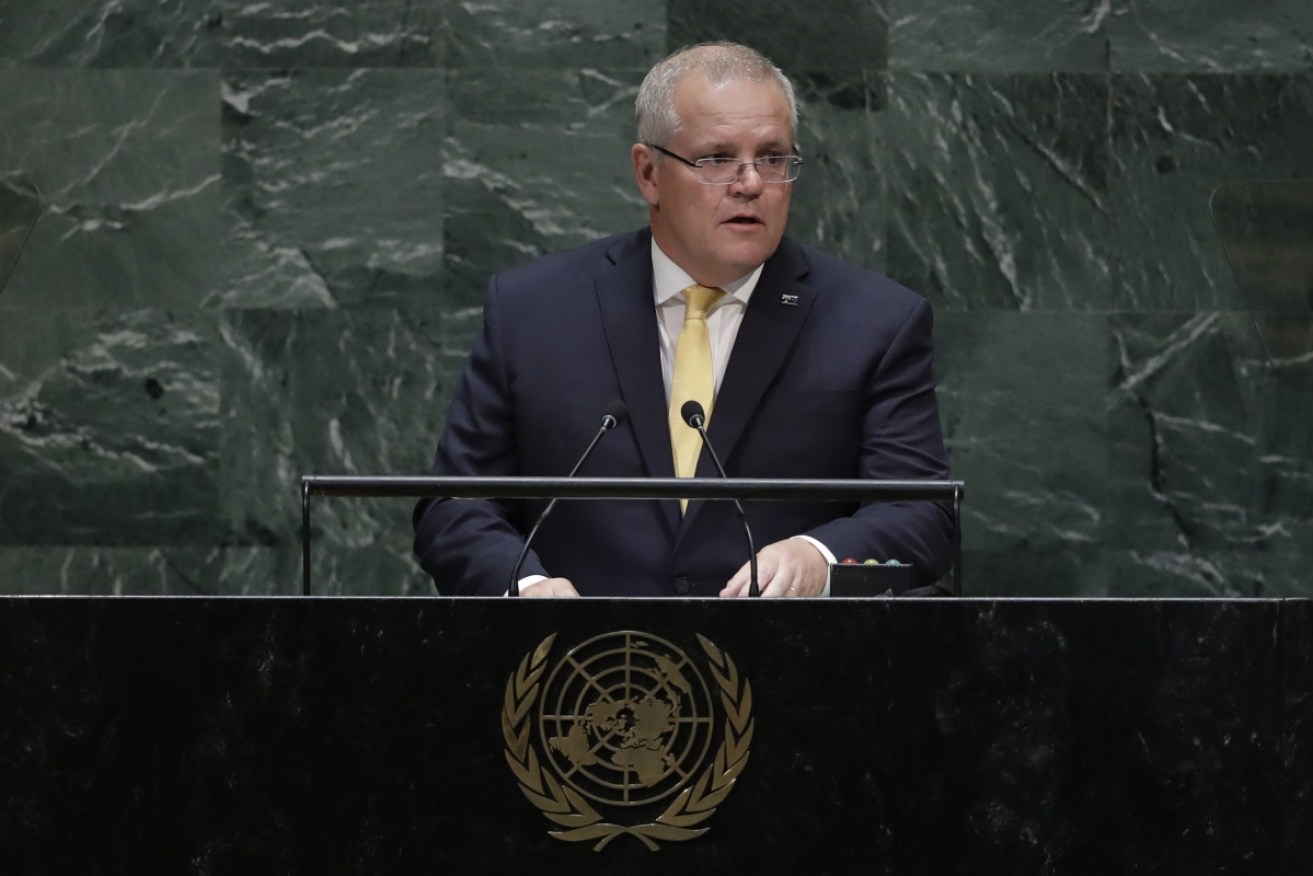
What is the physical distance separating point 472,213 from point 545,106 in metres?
0.34

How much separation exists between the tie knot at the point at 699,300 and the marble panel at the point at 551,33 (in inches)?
62.6

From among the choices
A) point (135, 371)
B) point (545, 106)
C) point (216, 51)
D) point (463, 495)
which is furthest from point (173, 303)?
point (463, 495)

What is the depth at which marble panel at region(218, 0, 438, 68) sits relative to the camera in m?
4.90

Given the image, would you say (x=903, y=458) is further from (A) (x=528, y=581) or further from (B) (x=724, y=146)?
(A) (x=528, y=581)

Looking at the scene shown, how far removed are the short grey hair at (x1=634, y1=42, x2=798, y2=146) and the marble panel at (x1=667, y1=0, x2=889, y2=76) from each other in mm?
1469

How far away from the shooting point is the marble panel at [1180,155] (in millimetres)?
4957

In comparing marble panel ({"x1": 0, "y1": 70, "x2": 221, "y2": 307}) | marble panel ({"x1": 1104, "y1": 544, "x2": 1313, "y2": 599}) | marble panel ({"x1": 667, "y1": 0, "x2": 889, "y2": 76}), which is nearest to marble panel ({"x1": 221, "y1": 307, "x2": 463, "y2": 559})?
marble panel ({"x1": 0, "y1": 70, "x2": 221, "y2": 307})

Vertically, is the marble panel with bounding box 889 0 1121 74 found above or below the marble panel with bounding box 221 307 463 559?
above

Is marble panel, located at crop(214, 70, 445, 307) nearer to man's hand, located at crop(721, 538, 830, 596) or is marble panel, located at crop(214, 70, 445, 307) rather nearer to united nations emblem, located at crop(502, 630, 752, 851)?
man's hand, located at crop(721, 538, 830, 596)

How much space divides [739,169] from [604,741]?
146 centimetres

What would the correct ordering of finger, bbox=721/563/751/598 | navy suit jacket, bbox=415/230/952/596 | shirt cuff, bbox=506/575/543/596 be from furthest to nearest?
navy suit jacket, bbox=415/230/952/596 → shirt cuff, bbox=506/575/543/596 → finger, bbox=721/563/751/598

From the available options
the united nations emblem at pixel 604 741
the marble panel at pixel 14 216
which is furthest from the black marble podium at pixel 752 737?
the marble panel at pixel 14 216

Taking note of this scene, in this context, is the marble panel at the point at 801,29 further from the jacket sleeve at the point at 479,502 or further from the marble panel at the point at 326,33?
the jacket sleeve at the point at 479,502

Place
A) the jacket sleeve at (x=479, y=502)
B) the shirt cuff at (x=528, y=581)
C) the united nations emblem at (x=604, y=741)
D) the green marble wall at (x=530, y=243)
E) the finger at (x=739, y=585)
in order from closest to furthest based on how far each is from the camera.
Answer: the united nations emblem at (x=604, y=741) < the finger at (x=739, y=585) < the shirt cuff at (x=528, y=581) < the jacket sleeve at (x=479, y=502) < the green marble wall at (x=530, y=243)
